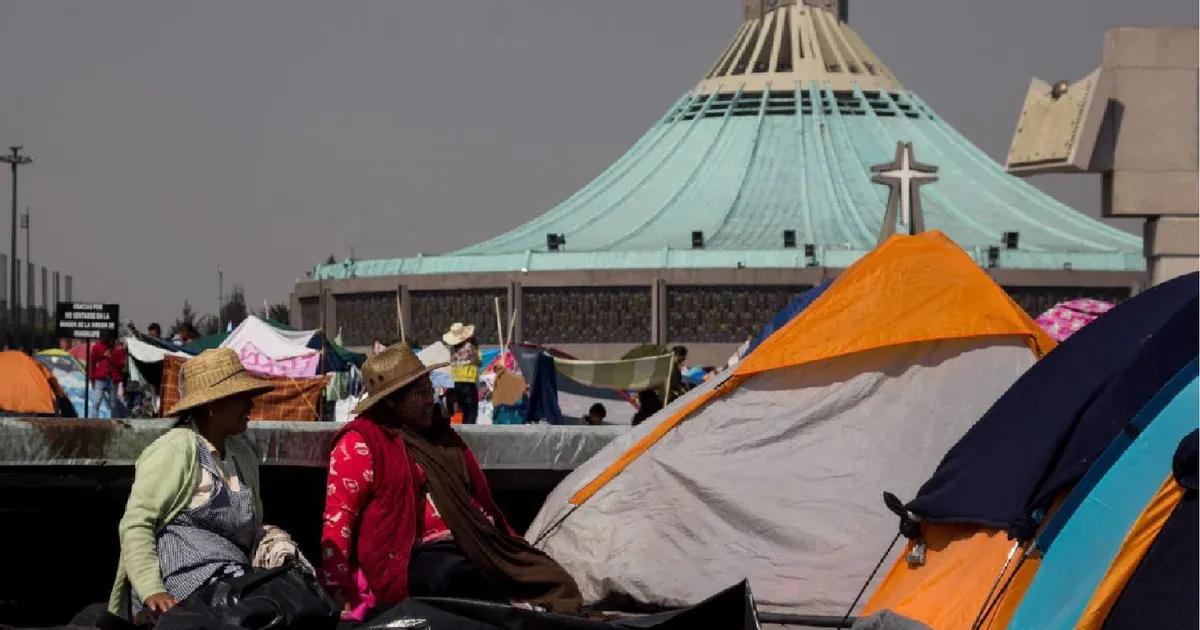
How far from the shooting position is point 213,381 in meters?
6.39

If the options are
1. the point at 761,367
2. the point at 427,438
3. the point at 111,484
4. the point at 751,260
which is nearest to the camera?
the point at 427,438

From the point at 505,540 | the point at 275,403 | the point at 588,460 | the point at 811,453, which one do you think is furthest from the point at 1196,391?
the point at 275,403

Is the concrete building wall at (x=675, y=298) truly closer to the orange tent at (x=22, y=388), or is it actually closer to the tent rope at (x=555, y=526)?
the orange tent at (x=22, y=388)

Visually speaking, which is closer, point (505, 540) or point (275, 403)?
point (505, 540)

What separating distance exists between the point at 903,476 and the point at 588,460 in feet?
5.07

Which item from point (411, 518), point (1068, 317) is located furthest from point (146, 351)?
point (411, 518)

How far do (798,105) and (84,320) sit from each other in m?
32.3

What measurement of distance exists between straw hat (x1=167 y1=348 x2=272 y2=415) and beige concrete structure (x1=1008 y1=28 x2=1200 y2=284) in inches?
226

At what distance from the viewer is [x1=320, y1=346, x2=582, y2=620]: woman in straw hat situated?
7.09m

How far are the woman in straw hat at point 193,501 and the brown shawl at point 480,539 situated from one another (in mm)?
984

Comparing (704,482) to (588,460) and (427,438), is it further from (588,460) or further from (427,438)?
(427,438)

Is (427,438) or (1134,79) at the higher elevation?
(1134,79)

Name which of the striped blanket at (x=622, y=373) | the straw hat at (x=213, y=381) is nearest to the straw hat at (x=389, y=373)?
the straw hat at (x=213, y=381)

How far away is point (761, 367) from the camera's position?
962 centimetres
